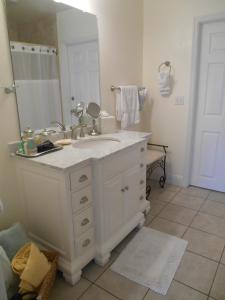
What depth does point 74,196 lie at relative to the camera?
150 centimetres

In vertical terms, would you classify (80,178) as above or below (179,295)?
above

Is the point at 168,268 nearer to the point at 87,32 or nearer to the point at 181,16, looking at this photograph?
the point at 87,32

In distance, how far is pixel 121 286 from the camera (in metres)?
1.61

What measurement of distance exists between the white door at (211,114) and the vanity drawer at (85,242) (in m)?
1.80

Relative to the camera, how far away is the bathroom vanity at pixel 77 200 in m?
1.49

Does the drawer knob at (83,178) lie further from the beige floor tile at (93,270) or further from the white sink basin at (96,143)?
the beige floor tile at (93,270)

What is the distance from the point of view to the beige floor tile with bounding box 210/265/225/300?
4.96 feet

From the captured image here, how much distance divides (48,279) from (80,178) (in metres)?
0.64

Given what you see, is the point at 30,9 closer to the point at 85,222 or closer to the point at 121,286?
the point at 85,222

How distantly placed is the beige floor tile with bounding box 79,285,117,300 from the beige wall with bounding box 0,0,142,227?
741 millimetres

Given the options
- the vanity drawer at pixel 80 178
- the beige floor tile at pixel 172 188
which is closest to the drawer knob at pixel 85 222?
the vanity drawer at pixel 80 178

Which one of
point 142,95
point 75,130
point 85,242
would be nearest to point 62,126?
point 75,130

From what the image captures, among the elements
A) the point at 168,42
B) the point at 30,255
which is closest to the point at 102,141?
the point at 30,255

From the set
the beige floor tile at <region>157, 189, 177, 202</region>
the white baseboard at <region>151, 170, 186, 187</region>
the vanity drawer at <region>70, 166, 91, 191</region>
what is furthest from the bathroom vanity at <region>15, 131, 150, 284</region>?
the white baseboard at <region>151, 170, 186, 187</region>
